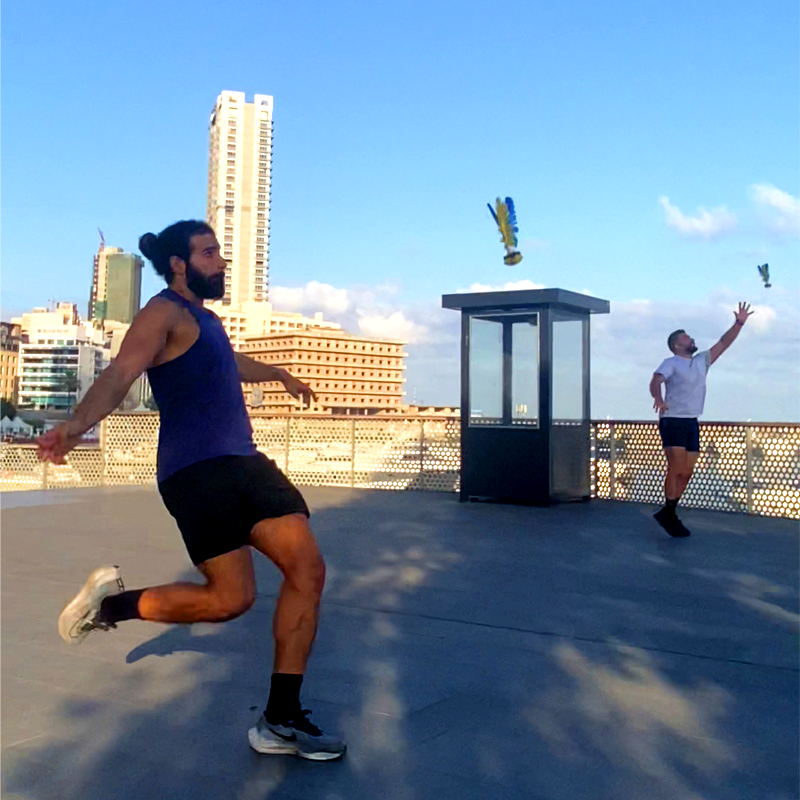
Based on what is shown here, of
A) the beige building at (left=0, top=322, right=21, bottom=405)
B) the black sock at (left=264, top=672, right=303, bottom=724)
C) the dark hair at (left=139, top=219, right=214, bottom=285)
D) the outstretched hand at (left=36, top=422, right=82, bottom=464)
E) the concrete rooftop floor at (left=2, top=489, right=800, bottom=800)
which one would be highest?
the beige building at (left=0, top=322, right=21, bottom=405)

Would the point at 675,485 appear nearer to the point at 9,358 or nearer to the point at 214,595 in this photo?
the point at 214,595

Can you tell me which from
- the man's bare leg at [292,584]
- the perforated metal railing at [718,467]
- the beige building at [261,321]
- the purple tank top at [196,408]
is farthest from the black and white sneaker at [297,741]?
the beige building at [261,321]

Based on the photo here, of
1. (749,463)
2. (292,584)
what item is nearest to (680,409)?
(749,463)

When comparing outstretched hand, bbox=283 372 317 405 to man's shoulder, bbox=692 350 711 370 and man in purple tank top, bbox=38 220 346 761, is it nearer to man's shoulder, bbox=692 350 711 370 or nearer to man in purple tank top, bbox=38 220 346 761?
man in purple tank top, bbox=38 220 346 761

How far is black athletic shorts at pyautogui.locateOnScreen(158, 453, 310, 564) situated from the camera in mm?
2816

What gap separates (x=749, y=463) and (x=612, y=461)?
1.68m

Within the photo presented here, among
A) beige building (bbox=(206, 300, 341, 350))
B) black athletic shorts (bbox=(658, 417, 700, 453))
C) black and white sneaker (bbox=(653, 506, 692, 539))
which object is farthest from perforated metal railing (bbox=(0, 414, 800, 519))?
beige building (bbox=(206, 300, 341, 350))

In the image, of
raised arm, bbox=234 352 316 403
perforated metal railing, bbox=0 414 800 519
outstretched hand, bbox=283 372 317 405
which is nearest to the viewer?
raised arm, bbox=234 352 316 403

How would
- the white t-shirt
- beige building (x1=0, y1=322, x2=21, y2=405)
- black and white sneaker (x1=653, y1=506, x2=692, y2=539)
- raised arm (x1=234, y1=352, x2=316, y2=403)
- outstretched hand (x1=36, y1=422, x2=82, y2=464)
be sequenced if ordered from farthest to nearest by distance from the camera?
1. beige building (x1=0, y1=322, x2=21, y2=405)
2. the white t-shirt
3. black and white sneaker (x1=653, y1=506, x2=692, y2=539)
4. raised arm (x1=234, y1=352, x2=316, y2=403)
5. outstretched hand (x1=36, y1=422, x2=82, y2=464)

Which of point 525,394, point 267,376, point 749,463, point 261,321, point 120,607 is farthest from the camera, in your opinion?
point 261,321

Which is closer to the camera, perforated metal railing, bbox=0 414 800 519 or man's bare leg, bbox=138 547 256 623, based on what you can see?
man's bare leg, bbox=138 547 256 623

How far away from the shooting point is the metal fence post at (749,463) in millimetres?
9688

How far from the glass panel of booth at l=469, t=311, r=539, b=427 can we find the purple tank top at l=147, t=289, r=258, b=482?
7.57m

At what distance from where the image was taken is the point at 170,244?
3096 millimetres
